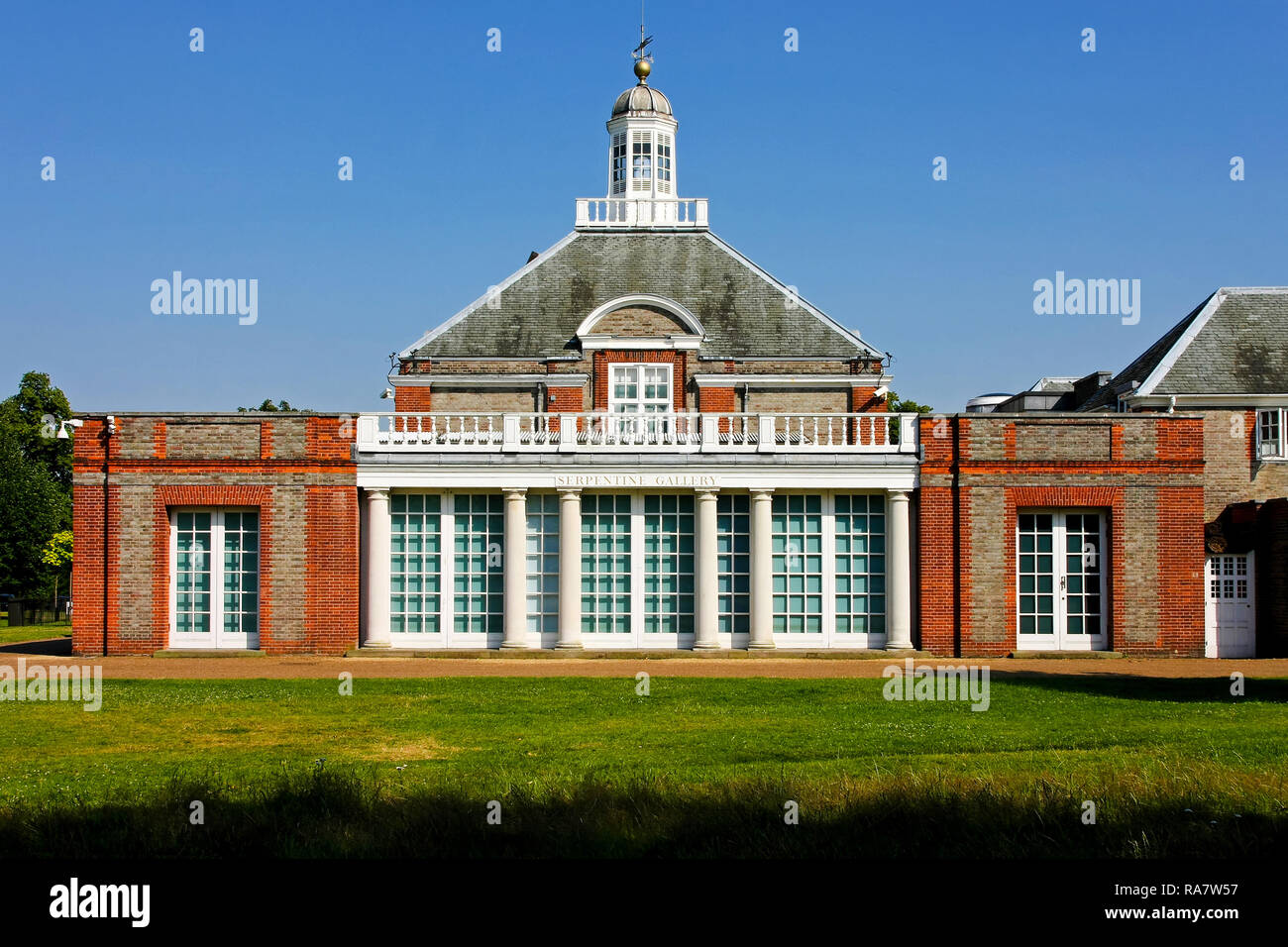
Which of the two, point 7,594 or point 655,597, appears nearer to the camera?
point 655,597

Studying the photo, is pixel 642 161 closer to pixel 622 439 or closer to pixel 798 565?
pixel 622 439

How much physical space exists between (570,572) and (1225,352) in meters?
19.6

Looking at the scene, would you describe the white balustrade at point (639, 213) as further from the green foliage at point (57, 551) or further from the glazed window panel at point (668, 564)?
the green foliage at point (57, 551)

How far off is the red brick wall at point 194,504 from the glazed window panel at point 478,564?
7.95 ft

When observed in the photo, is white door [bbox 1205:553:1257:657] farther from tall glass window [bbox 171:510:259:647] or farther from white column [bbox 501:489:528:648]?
tall glass window [bbox 171:510:259:647]

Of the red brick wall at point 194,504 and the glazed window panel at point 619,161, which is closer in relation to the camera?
the red brick wall at point 194,504

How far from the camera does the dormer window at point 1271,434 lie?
32.4 metres

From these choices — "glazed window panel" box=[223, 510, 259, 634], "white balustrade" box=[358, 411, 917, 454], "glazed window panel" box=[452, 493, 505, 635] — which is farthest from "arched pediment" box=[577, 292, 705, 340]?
"glazed window panel" box=[223, 510, 259, 634]

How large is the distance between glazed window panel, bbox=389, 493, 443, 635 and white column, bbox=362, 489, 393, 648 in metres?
0.41

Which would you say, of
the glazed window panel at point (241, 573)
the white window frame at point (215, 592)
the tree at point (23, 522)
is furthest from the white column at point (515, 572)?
the tree at point (23, 522)

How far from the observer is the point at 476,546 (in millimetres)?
28844
